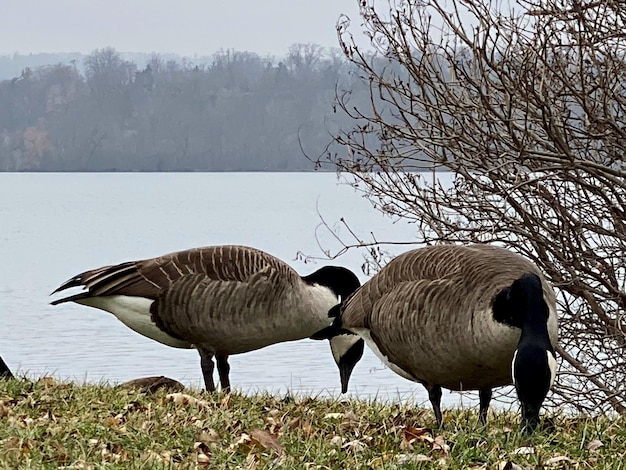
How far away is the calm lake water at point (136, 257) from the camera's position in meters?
18.7

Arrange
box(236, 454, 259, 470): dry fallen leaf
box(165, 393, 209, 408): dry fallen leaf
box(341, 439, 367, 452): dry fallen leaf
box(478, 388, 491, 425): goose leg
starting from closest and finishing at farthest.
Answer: box(236, 454, 259, 470): dry fallen leaf → box(341, 439, 367, 452): dry fallen leaf → box(478, 388, 491, 425): goose leg → box(165, 393, 209, 408): dry fallen leaf

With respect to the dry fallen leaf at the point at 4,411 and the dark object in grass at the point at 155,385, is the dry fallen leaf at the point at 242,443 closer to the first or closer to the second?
the dry fallen leaf at the point at 4,411

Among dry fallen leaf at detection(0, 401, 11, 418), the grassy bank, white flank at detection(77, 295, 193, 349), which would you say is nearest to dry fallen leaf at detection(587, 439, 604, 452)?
the grassy bank

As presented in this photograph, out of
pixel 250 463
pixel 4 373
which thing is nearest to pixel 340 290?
pixel 4 373

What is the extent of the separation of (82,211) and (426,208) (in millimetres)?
101347

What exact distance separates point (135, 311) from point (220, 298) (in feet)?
2.38

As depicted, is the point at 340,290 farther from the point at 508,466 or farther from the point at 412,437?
the point at 508,466

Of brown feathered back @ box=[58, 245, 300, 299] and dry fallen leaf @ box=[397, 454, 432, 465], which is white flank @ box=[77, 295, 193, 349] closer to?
brown feathered back @ box=[58, 245, 300, 299]

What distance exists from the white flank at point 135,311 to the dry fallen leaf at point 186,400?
4.60ft

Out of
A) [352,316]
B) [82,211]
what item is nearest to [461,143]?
[352,316]

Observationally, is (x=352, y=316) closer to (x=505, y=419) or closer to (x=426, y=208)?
(x=505, y=419)

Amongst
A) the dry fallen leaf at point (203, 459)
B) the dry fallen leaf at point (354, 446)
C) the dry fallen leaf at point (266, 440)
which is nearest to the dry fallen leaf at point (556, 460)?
the dry fallen leaf at point (354, 446)

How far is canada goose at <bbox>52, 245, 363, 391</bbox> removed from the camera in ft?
27.1

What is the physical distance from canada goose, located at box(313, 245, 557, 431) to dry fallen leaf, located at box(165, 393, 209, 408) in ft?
3.40
